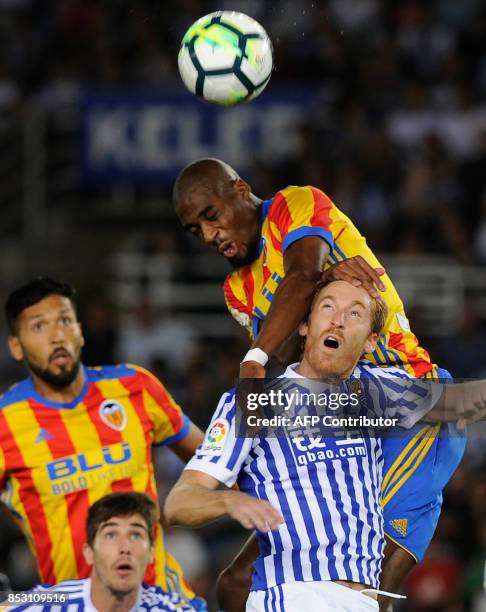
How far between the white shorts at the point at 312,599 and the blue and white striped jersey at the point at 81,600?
1.08 meters

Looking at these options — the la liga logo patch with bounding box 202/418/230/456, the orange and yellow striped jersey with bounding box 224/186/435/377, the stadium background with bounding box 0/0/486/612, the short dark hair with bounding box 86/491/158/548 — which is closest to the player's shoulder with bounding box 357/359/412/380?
the orange and yellow striped jersey with bounding box 224/186/435/377

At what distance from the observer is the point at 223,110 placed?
12680 millimetres

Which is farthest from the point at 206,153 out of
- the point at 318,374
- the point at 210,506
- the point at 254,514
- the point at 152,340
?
the point at 254,514

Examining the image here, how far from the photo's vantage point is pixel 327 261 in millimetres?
5457

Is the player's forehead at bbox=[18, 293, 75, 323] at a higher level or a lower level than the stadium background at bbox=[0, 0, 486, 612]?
lower

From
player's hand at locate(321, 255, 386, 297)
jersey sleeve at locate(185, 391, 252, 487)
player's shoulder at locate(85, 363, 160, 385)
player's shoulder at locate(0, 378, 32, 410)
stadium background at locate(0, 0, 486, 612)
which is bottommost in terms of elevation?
jersey sleeve at locate(185, 391, 252, 487)

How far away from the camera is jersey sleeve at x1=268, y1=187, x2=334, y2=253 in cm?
534

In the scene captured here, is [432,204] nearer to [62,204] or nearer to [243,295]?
[62,204]

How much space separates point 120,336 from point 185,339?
60 cm

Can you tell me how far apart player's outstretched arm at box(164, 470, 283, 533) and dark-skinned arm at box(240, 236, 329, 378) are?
0.52 metres

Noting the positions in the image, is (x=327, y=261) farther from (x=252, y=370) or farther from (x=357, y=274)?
(x=252, y=370)

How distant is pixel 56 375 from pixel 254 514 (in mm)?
2253

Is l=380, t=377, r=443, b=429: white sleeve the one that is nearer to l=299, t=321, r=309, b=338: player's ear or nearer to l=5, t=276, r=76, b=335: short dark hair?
l=299, t=321, r=309, b=338: player's ear

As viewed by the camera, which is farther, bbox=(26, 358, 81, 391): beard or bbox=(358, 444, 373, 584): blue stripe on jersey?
bbox=(26, 358, 81, 391): beard
